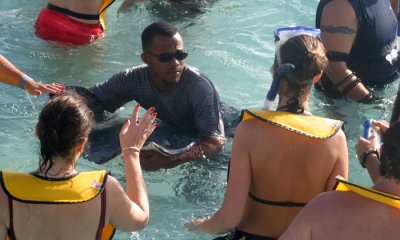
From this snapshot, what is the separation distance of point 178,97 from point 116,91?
0.52 meters

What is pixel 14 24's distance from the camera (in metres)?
7.54

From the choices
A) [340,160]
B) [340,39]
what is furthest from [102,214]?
[340,39]

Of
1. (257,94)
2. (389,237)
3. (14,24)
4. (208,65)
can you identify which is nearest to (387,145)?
(389,237)

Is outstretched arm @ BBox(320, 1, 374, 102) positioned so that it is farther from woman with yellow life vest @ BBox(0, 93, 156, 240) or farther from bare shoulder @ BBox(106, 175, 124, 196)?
woman with yellow life vest @ BBox(0, 93, 156, 240)

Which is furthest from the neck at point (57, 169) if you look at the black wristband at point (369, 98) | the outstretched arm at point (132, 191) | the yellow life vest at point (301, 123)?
the black wristband at point (369, 98)

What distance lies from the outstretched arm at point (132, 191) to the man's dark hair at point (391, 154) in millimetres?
1132

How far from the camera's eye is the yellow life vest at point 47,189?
9.18ft

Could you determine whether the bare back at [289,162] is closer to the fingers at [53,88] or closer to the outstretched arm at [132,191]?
the outstretched arm at [132,191]

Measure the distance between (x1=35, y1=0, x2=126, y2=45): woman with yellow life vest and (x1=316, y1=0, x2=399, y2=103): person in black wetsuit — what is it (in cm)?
226

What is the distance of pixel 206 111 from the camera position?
15.1 ft

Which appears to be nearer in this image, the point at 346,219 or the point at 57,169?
the point at 346,219

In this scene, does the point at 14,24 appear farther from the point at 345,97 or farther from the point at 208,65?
the point at 345,97

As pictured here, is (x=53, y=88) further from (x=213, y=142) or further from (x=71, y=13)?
(x=71, y=13)

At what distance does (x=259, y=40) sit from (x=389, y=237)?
5.31 metres
